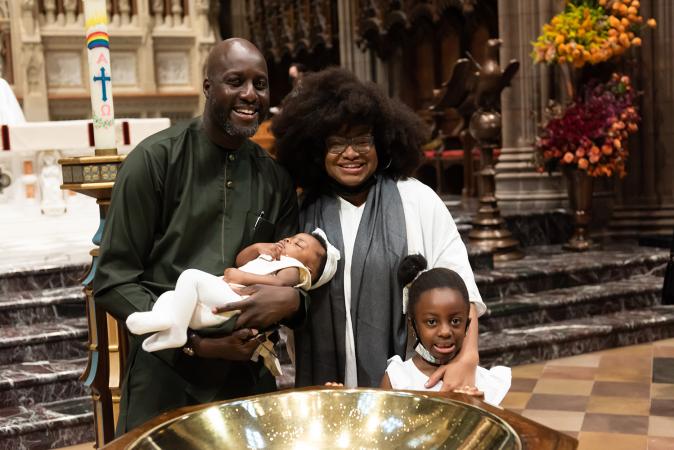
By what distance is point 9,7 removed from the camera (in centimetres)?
820

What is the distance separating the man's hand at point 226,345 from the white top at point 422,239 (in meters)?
0.47

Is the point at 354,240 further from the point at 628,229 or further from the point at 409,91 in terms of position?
the point at 409,91

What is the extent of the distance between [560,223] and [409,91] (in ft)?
11.5

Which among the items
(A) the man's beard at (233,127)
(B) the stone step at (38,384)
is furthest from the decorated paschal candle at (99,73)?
(B) the stone step at (38,384)

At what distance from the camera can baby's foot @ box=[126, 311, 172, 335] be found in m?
1.98

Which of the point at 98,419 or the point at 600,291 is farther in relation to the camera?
the point at 600,291

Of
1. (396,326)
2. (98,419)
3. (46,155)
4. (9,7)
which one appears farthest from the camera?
(9,7)

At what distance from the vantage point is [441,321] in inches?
90.9

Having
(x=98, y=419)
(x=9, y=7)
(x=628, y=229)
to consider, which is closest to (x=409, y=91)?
(x=628, y=229)

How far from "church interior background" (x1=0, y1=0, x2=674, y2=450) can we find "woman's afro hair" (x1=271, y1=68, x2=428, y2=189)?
35.2 inches

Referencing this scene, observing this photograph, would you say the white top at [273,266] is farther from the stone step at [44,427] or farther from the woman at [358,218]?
the stone step at [44,427]

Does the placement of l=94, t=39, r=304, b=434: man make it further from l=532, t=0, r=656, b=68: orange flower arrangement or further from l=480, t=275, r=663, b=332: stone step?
l=532, t=0, r=656, b=68: orange flower arrangement

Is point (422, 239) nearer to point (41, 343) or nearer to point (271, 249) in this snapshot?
point (271, 249)

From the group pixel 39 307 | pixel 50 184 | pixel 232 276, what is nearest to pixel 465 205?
pixel 50 184
